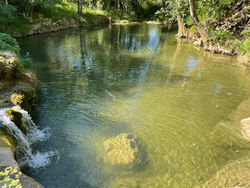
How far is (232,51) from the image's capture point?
62.9 ft

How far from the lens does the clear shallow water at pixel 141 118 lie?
5.76 metres

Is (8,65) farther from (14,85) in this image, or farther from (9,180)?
(9,180)

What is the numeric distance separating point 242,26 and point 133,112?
18.4 m

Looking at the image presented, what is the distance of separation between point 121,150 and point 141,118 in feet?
7.27

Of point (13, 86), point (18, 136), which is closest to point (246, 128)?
point (18, 136)

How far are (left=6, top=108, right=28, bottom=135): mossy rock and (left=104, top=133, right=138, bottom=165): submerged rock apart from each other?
9.34 ft

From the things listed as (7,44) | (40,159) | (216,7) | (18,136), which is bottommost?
(40,159)

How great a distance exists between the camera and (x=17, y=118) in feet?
21.6

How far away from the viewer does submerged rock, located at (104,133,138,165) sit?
20.2 ft

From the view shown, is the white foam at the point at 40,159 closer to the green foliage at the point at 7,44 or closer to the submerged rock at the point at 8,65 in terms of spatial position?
the submerged rock at the point at 8,65

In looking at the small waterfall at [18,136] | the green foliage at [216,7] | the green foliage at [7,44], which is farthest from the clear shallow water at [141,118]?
the green foliage at [216,7]

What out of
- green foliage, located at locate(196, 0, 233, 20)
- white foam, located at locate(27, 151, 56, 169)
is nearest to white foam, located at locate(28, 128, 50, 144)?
white foam, located at locate(27, 151, 56, 169)

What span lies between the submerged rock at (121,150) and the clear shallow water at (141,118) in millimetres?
244

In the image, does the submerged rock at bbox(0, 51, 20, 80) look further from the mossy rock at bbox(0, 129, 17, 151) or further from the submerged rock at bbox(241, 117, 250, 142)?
the submerged rock at bbox(241, 117, 250, 142)
